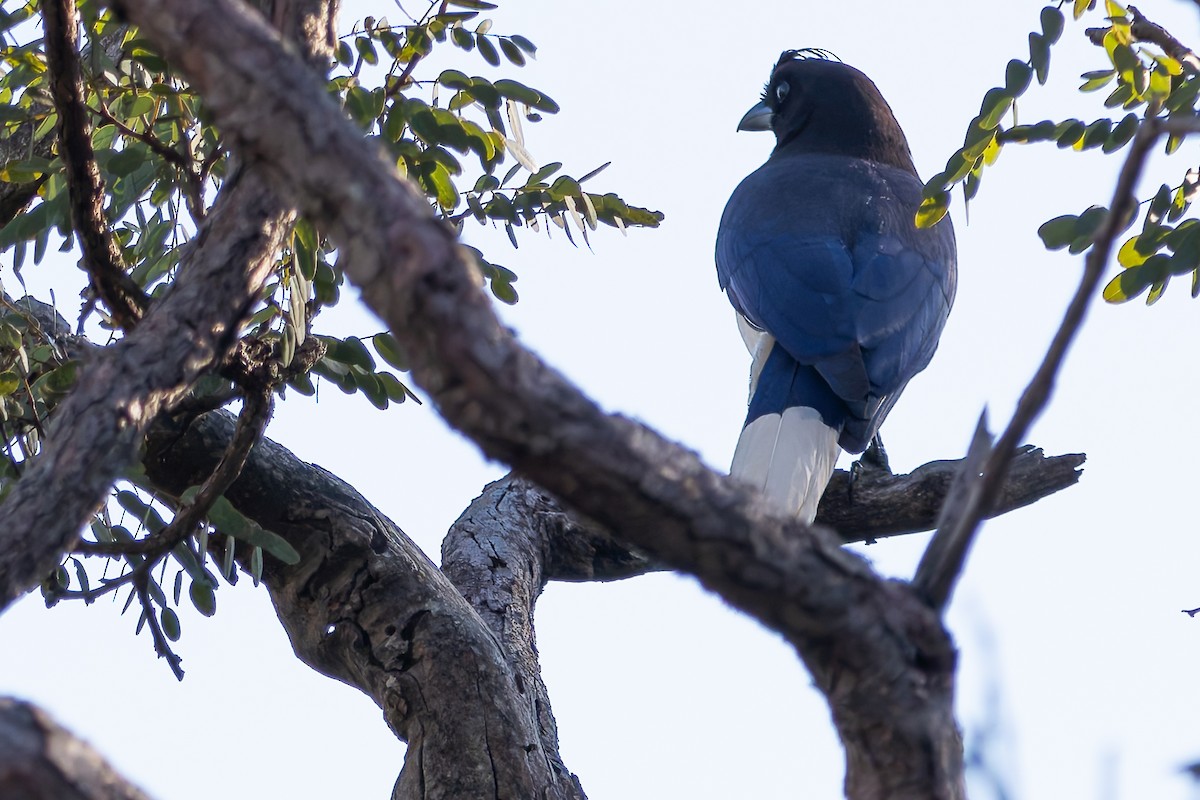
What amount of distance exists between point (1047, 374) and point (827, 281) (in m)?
2.91

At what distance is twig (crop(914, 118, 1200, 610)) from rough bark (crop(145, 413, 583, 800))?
1.63 m

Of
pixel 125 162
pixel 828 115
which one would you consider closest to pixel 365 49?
pixel 125 162

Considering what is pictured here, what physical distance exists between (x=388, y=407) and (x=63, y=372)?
0.55m

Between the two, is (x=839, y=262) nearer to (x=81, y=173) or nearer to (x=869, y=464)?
Result: (x=869, y=464)

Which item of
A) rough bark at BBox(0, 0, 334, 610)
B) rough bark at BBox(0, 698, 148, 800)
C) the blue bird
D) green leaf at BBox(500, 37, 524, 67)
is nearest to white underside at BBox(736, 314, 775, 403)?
the blue bird

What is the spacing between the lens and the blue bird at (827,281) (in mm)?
3418

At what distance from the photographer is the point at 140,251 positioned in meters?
2.39

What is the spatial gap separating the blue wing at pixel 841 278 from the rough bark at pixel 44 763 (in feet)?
8.79

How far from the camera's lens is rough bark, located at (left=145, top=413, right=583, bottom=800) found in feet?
8.43

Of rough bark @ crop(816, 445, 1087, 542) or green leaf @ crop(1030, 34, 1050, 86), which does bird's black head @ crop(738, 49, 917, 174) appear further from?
green leaf @ crop(1030, 34, 1050, 86)

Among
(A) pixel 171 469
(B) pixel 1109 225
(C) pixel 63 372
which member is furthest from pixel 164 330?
(A) pixel 171 469

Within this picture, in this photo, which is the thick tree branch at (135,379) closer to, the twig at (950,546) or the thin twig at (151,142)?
A: the thin twig at (151,142)

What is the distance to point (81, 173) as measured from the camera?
74.6 inches

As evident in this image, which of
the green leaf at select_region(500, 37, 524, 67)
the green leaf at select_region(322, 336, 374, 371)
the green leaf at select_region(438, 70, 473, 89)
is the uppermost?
the green leaf at select_region(500, 37, 524, 67)
